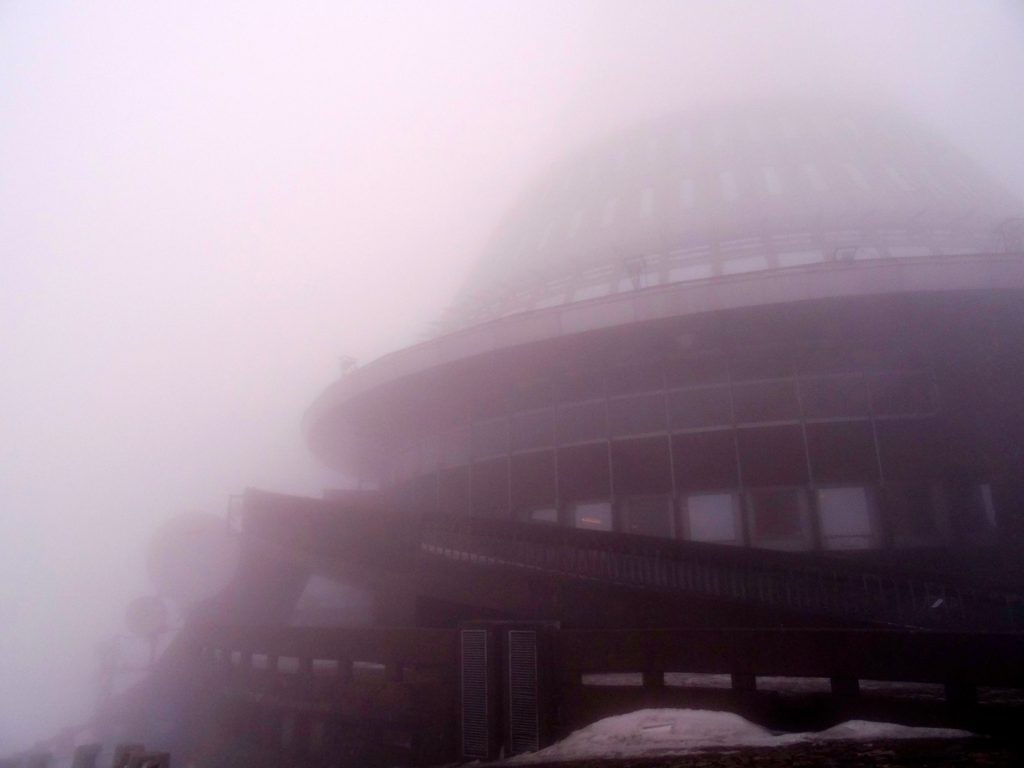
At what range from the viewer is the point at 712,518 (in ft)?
60.6

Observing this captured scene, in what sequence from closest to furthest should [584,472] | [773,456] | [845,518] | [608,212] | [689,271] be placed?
[845,518] → [773,456] → [584,472] → [689,271] → [608,212]

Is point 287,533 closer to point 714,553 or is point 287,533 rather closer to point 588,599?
point 588,599

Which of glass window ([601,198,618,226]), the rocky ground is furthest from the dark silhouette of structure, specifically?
the rocky ground

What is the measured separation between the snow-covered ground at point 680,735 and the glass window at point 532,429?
1338 cm

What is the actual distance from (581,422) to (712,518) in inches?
165

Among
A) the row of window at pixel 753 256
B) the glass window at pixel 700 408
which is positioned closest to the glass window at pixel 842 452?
the glass window at pixel 700 408

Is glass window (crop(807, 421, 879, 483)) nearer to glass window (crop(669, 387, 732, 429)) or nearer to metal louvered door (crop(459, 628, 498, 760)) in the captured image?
glass window (crop(669, 387, 732, 429))

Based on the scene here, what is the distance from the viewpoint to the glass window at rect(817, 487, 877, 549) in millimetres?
17422

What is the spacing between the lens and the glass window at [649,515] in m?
18.9

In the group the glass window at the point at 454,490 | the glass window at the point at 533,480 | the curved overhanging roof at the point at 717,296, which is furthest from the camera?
the glass window at the point at 454,490

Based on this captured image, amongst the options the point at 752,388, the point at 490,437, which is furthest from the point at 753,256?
the point at 490,437

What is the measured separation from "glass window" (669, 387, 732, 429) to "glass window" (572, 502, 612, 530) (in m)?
2.78

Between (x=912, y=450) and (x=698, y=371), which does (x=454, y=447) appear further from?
(x=912, y=450)

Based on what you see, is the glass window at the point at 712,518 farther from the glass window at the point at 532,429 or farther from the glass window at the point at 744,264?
the glass window at the point at 744,264
